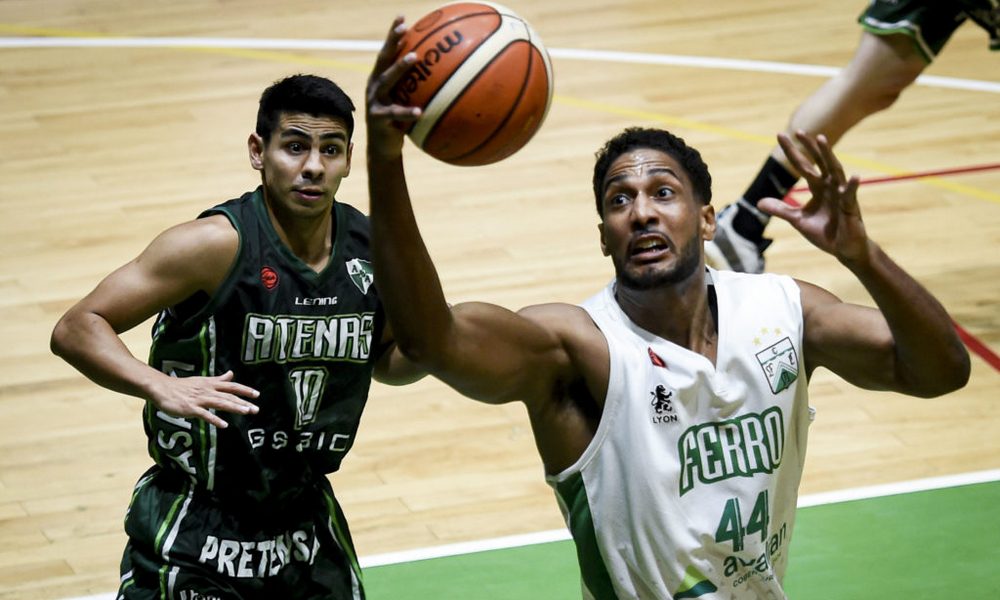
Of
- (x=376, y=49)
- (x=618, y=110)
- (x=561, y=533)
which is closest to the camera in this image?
(x=561, y=533)

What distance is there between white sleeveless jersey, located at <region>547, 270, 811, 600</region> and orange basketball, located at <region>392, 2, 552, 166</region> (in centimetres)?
50

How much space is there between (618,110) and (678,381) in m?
6.15

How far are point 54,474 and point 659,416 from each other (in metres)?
3.18

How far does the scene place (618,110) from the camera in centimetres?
955

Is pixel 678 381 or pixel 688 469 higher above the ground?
pixel 678 381

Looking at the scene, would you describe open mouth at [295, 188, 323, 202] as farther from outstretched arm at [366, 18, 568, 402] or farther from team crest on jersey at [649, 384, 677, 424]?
team crest on jersey at [649, 384, 677, 424]

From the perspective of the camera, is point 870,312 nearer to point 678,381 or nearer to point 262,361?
point 678,381

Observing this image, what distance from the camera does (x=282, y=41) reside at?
11.0 metres

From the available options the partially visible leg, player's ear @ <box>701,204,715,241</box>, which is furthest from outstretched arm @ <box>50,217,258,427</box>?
the partially visible leg

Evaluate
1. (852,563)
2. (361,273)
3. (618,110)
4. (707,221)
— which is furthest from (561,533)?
(618,110)

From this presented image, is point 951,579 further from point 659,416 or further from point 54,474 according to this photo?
point 54,474

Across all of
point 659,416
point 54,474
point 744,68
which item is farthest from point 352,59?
point 659,416

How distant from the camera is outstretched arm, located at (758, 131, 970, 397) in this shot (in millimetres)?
3213

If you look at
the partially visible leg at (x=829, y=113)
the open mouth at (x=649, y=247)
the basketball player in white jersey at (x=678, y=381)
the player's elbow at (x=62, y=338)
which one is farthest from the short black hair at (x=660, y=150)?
the partially visible leg at (x=829, y=113)
